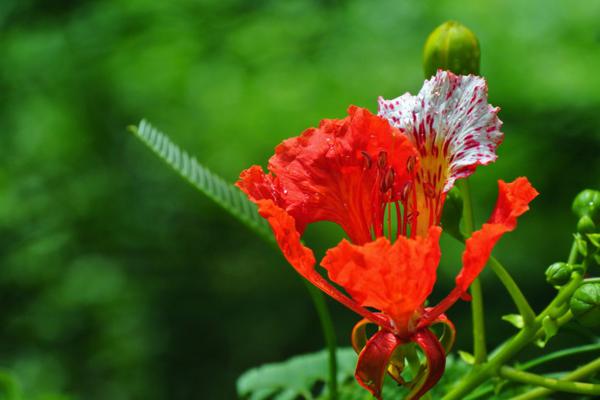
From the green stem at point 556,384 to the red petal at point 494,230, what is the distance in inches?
4.3

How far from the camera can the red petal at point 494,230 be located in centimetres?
49

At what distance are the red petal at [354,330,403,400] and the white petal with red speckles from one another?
118mm

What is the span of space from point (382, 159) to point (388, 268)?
0.32 ft

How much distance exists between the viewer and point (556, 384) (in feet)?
1.85

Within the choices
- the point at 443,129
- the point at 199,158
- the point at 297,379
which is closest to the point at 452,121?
the point at 443,129

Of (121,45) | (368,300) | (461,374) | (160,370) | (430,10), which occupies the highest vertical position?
(121,45)

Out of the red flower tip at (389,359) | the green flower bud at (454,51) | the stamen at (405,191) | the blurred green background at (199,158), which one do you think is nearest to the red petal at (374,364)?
the red flower tip at (389,359)

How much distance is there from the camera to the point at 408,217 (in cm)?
60

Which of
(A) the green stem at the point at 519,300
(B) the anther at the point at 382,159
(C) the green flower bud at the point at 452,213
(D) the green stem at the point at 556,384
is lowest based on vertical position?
(D) the green stem at the point at 556,384

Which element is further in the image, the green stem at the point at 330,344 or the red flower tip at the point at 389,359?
the green stem at the point at 330,344

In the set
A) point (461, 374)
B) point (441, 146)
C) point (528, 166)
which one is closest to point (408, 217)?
point (441, 146)

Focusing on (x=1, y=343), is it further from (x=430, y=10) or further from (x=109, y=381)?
(x=430, y=10)

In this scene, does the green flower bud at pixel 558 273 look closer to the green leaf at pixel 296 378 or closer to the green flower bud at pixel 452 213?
the green flower bud at pixel 452 213

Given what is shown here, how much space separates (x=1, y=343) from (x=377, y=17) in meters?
1.47
